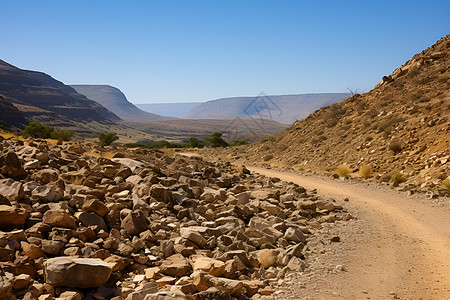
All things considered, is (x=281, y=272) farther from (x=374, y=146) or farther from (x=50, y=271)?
(x=374, y=146)

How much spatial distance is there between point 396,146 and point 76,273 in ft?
61.1

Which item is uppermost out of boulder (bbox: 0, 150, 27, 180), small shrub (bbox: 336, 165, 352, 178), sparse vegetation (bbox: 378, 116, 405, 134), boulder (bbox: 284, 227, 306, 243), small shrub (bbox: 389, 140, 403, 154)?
sparse vegetation (bbox: 378, 116, 405, 134)

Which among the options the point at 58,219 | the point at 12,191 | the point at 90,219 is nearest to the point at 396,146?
the point at 90,219

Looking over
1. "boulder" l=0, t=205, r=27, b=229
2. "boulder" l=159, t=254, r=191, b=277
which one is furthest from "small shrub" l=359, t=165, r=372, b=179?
"boulder" l=0, t=205, r=27, b=229

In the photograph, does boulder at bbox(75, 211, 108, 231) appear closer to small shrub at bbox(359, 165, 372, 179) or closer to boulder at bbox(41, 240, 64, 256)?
boulder at bbox(41, 240, 64, 256)

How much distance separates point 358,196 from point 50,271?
1139 cm

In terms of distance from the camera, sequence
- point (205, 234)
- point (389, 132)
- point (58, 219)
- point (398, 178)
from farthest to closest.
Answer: point (389, 132), point (398, 178), point (205, 234), point (58, 219)


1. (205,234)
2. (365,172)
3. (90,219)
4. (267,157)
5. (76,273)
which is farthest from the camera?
(267,157)

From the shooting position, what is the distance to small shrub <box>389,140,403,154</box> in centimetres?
1930

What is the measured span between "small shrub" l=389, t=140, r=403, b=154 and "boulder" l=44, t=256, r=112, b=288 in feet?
59.7

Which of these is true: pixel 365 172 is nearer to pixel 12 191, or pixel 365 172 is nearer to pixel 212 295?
pixel 212 295

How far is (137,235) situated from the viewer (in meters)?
6.95

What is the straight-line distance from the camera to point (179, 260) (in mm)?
6059

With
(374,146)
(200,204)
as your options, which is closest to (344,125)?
(374,146)
